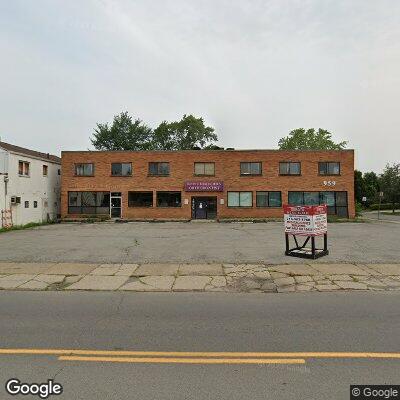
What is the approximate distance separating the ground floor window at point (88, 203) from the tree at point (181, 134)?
1439 inches

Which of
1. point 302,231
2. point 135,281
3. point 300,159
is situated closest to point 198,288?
point 135,281

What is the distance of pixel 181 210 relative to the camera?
32156 mm

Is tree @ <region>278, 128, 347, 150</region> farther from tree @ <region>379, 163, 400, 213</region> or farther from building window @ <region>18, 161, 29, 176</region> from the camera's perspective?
building window @ <region>18, 161, 29, 176</region>

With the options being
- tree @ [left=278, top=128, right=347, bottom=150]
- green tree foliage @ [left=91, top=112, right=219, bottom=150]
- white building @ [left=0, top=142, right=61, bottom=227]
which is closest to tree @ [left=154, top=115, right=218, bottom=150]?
green tree foliage @ [left=91, top=112, right=219, bottom=150]

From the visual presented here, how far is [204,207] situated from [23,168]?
1653 centimetres

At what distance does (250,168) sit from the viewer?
32.3 metres

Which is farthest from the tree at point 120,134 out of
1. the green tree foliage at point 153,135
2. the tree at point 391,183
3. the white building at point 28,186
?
the tree at point 391,183

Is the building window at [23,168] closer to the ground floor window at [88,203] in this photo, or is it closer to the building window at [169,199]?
the ground floor window at [88,203]

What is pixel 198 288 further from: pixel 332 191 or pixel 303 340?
pixel 332 191

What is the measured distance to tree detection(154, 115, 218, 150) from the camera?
67375mm

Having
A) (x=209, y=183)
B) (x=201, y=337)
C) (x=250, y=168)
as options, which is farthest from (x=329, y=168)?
(x=201, y=337)

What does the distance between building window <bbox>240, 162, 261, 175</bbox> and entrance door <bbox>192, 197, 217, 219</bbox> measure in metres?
3.97

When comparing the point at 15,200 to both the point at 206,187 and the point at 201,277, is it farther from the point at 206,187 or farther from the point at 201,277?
the point at 201,277

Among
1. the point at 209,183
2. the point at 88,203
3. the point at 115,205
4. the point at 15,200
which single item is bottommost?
the point at 115,205
